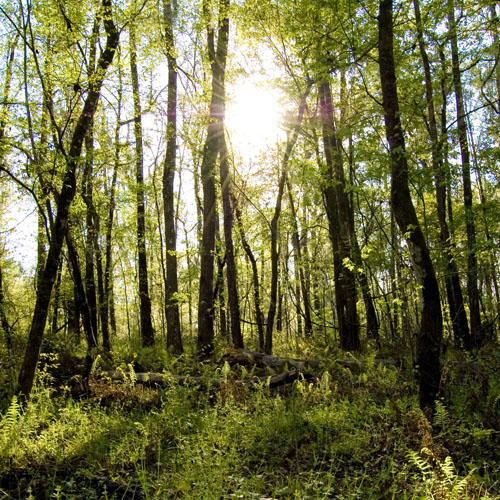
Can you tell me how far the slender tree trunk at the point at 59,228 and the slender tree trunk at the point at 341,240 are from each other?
20.0 feet

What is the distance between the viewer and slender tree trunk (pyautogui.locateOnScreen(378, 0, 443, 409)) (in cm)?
535

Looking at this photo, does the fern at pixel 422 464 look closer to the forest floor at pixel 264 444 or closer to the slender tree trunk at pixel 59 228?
the forest floor at pixel 264 444

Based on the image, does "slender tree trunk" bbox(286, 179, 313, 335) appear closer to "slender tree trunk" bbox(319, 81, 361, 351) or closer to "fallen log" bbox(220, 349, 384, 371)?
"slender tree trunk" bbox(319, 81, 361, 351)

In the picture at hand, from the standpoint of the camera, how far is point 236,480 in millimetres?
3926

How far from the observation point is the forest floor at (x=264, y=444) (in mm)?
3912

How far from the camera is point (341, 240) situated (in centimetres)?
1136

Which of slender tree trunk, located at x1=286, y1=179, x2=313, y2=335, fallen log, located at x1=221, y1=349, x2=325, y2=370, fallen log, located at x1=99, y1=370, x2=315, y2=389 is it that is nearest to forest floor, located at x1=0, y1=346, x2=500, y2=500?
fallen log, located at x1=99, y1=370, x2=315, y2=389

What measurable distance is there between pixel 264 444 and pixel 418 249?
3342 mm

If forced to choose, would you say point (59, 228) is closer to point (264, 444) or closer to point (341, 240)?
point (264, 444)

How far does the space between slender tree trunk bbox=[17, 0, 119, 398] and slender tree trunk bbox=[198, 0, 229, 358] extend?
4019 mm

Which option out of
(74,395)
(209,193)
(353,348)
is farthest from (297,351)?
(74,395)

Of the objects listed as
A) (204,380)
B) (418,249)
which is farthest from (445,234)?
(204,380)

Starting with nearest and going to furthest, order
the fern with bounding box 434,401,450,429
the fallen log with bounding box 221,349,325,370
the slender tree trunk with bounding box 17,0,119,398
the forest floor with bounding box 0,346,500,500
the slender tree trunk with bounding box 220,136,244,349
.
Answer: the forest floor with bounding box 0,346,500,500 < the fern with bounding box 434,401,450,429 < the slender tree trunk with bounding box 17,0,119,398 < the fallen log with bounding box 221,349,325,370 < the slender tree trunk with bounding box 220,136,244,349

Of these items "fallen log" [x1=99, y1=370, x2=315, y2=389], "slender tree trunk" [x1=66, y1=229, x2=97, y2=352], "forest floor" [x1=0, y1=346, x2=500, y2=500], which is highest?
"slender tree trunk" [x1=66, y1=229, x2=97, y2=352]
